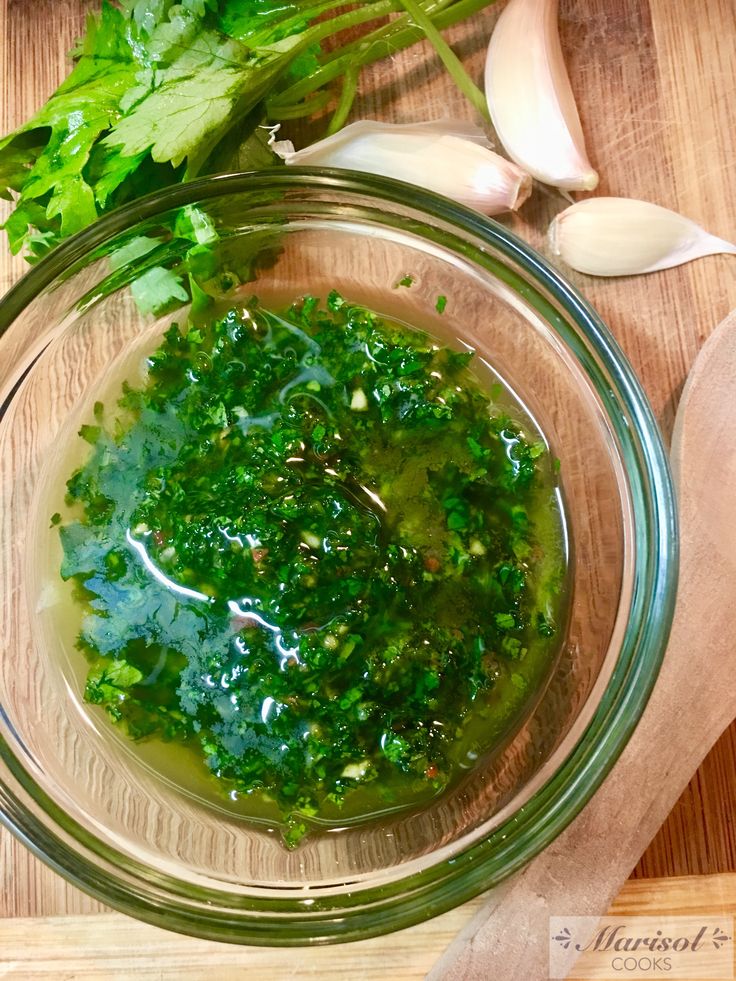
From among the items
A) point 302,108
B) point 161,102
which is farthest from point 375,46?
point 161,102

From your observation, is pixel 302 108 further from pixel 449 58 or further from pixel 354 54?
pixel 449 58

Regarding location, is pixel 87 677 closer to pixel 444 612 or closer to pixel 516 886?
pixel 444 612

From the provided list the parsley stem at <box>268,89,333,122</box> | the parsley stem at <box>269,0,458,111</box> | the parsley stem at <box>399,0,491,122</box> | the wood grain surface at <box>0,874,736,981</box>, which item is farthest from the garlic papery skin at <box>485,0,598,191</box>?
the wood grain surface at <box>0,874,736,981</box>

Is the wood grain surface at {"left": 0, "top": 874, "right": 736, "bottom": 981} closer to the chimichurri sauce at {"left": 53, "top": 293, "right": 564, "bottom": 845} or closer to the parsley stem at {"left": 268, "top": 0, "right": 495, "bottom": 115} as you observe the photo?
the chimichurri sauce at {"left": 53, "top": 293, "right": 564, "bottom": 845}

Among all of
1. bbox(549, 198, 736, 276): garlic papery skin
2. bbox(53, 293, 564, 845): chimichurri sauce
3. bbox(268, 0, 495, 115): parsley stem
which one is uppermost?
bbox(268, 0, 495, 115): parsley stem

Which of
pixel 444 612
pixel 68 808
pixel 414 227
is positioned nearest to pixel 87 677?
pixel 68 808

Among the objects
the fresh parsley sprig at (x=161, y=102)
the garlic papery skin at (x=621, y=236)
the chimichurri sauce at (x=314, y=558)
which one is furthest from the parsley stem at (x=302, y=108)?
the garlic papery skin at (x=621, y=236)

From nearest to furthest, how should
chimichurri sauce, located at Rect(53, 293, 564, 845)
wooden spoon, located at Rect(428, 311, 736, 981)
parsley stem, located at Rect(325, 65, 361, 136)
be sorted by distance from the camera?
chimichurri sauce, located at Rect(53, 293, 564, 845) → wooden spoon, located at Rect(428, 311, 736, 981) → parsley stem, located at Rect(325, 65, 361, 136)
